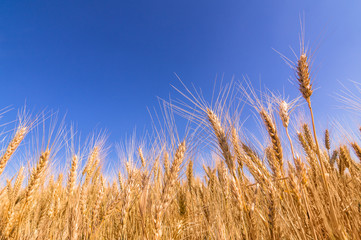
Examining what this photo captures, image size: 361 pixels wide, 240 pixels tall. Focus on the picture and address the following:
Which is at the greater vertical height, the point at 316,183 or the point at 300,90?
the point at 300,90

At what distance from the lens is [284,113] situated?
6.45ft

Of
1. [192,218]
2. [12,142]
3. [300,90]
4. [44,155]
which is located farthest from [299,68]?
[12,142]


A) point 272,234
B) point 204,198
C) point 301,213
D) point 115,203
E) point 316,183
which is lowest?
point 272,234

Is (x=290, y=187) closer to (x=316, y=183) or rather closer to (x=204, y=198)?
(x=316, y=183)

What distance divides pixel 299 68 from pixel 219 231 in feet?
5.66

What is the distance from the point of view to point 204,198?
370cm

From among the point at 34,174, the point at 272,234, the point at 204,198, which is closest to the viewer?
the point at 272,234

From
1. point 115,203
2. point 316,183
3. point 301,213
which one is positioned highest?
point 115,203

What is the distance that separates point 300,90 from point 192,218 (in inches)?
83.5

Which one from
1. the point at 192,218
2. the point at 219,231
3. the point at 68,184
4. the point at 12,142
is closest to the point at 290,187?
the point at 219,231

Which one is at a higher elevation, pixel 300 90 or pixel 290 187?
pixel 300 90

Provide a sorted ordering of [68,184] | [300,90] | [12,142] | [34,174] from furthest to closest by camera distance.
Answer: [68,184], [12,142], [34,174], [300,90]

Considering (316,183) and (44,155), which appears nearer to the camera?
(316,183)

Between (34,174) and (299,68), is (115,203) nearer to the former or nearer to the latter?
(34,174)
